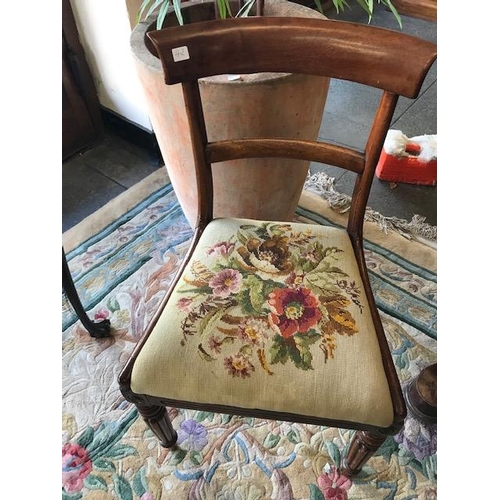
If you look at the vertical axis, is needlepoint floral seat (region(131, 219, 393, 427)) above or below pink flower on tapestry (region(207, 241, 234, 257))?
below

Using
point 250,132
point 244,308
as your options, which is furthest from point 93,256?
point 244,308

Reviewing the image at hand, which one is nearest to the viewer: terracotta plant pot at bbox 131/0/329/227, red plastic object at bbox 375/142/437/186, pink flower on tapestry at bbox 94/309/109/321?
terracotta plant pot at bbox 131/0/329/227

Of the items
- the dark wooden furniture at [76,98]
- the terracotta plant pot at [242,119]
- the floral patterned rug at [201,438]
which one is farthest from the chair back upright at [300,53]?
the dark wooden furniture at [76,98]

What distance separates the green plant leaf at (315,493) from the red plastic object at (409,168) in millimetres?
1017

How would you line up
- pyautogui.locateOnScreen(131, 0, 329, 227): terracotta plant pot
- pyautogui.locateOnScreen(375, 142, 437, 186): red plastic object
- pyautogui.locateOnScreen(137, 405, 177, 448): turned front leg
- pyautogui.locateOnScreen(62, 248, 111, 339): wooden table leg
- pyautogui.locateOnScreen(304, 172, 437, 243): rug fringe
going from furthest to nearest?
pyautogui.locateOnScreen(375, 142, 437, 186): red plastic object, pyautogui.locateOnScreen(304, 172, 437, 243): rug fringe, pyautogui.locateOnScreen(62, 248, 111, 339): wooden table leg, pyautogui.locateOnScreen(131, 0, 329, 227): terracotta plant pot, pyautogui.locateOnScreen(137, 405, 177, 448): turned front leg

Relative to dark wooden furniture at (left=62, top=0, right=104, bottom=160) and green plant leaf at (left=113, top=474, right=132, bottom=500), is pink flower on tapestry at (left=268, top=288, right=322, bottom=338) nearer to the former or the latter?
green plant leaf at (left=113, top=474, right=132, bottom=500)

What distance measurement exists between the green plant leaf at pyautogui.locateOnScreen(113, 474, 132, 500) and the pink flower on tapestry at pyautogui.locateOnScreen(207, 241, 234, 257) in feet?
1.76

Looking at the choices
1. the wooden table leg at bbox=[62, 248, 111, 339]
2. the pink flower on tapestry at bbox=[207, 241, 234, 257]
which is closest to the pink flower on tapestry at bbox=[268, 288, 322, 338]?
the pink flower on tapestry at bbox=[207, 241, 234, 257]

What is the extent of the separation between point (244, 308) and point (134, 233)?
79cm

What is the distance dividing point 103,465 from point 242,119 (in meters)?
0.80

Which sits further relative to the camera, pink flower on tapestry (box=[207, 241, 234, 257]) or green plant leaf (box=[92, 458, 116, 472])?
green plant leaf (box=[92, 458, 116, 472])

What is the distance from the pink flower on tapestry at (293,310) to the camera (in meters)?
0.74

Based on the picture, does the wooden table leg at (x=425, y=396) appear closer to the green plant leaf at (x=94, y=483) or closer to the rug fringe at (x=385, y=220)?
the rug fringe at (x=385, y=220)

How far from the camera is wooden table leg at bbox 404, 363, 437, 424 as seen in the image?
103 cm
